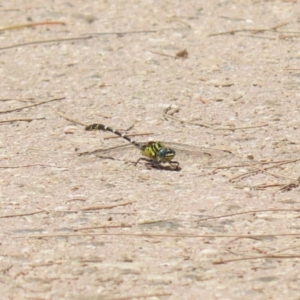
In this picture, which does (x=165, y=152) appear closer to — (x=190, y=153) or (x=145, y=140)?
(x=190, y=153)

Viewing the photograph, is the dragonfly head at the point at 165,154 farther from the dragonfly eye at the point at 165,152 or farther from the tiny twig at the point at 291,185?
the tiny twig at the point at 291,185

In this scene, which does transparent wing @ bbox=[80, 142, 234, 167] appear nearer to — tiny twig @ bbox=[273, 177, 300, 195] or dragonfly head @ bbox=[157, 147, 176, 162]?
dragonfly head @ bbox=[157, 147, 176, 162]

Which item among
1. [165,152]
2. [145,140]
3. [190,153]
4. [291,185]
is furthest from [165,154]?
[291,185]

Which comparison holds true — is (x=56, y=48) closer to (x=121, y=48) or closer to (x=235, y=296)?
(x=121, y=48)

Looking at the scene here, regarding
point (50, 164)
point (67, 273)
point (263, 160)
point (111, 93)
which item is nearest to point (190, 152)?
point (263, 160)

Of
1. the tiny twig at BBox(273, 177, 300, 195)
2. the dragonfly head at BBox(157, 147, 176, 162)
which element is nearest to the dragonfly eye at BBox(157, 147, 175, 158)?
the dragonfly head at BBox(157, 147, 176, 162)

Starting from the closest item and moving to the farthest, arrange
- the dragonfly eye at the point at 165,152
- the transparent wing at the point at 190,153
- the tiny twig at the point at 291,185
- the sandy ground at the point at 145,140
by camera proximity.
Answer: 1. the sandy ground at the point at 145,140
2. the tiny twig at the point at 291,185
3. the dragonfly eye at the point at 165,152
4. the transparent wing at the point at 190,153

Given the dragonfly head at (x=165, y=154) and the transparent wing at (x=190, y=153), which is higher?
the dragonfly head at (x=165, y=154)

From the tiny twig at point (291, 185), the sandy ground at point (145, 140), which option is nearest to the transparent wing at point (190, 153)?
the sandy ground at point (145, 140)

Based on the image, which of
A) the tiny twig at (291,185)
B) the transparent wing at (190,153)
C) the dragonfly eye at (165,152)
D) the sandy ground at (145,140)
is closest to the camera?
the sandy ground at (145,140)
